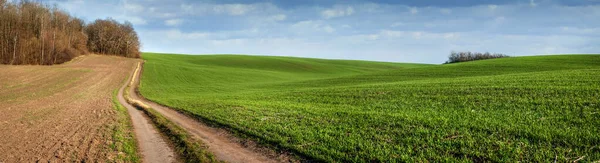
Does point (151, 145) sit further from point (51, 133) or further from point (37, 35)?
point (37, 35)

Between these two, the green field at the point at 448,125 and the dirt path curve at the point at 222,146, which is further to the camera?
the dirt path curve at the point at 222,146

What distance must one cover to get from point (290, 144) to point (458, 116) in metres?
6.88

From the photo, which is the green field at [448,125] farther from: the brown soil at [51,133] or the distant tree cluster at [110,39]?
the distant tree cluster at [110,39]

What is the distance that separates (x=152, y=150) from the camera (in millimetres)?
11609

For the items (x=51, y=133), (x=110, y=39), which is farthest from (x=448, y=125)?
(x=110, y=39)

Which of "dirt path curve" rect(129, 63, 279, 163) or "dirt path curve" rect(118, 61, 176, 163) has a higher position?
"dirt path curve" rect(129, 63, 279, 163)

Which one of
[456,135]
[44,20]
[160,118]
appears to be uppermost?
[44,20]

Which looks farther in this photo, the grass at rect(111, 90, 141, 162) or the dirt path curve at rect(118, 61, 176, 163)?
the dirt path curve at rect(118, 61, 176, 163)

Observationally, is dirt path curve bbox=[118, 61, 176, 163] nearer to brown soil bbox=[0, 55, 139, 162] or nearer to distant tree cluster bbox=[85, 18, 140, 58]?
brown soil bbox=[0, 55, 139, 162]

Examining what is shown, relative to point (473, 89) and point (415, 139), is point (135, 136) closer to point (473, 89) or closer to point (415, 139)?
point (415, 139)

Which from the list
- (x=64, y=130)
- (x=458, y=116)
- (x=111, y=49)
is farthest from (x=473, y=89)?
(x=111, y=49)

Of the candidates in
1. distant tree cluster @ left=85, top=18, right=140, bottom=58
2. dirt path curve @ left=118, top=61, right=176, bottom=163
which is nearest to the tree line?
distant tree cluster @ left=85, top=18, right=140, bottom=58

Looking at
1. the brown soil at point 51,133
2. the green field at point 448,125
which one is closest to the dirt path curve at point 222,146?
the green field at point 448,125

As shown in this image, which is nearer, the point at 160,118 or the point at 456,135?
the point at 456,135
